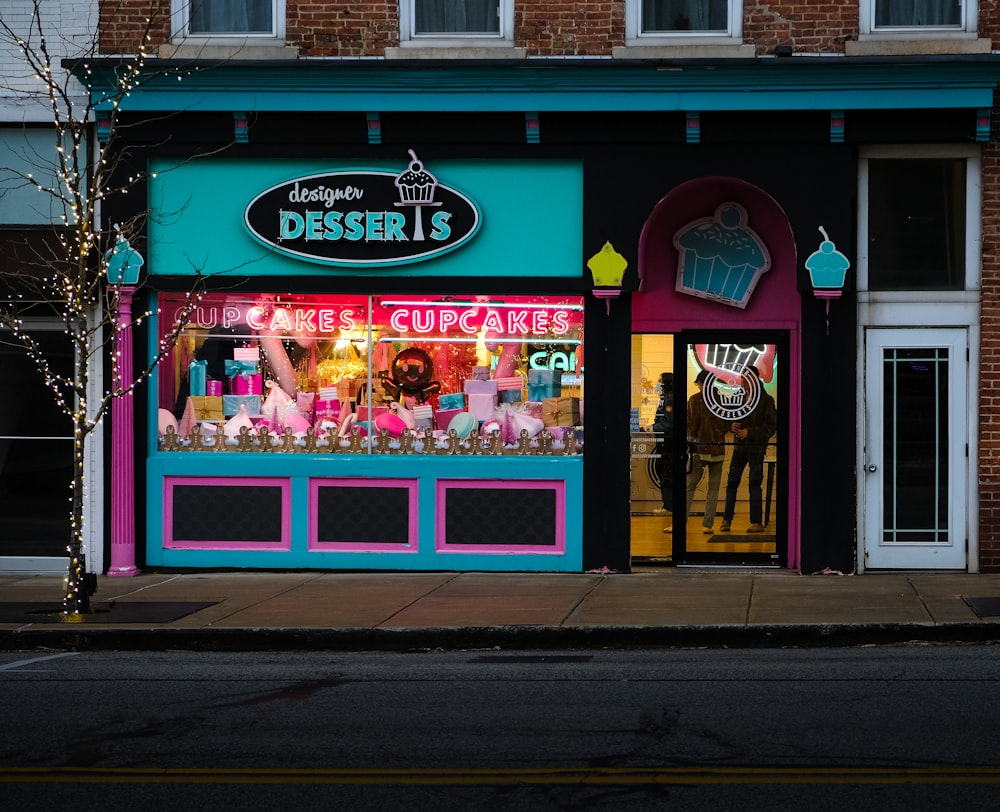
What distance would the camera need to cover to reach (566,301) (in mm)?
13352

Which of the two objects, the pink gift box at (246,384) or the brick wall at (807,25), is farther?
the pink gift box at (246,384)

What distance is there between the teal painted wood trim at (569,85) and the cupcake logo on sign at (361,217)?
0.73 metres

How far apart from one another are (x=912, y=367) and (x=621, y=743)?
7.45 meters

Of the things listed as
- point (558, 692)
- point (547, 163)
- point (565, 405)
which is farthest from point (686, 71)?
point (558, 692)

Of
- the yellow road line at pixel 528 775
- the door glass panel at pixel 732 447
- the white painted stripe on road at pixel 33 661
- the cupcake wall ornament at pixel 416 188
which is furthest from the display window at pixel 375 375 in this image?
the yellow road line at pixel 528 775

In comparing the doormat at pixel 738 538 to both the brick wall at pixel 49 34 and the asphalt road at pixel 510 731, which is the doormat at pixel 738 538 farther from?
the brick wall at pixel 49 34

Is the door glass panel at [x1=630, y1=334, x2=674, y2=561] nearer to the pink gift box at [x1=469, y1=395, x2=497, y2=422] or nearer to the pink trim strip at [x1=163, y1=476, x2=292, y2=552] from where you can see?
the pink gift box at [x1=469, y1=395, x2=497, y2=422]

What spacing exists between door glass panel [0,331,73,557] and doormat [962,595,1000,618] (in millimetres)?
8583

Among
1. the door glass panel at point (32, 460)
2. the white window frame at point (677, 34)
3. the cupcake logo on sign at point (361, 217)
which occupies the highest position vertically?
the white window frame at point (677, 34)

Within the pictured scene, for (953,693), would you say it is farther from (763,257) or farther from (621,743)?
(763,257)

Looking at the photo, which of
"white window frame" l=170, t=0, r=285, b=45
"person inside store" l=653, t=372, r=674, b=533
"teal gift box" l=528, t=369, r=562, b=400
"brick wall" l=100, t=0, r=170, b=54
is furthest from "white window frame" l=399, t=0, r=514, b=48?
"person inside store" l=653, t=372, r=674, b=533

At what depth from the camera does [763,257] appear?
43.9ft

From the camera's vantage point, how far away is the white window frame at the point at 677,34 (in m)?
13.0

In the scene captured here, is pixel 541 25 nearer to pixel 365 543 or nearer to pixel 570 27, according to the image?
pixel 570 27
